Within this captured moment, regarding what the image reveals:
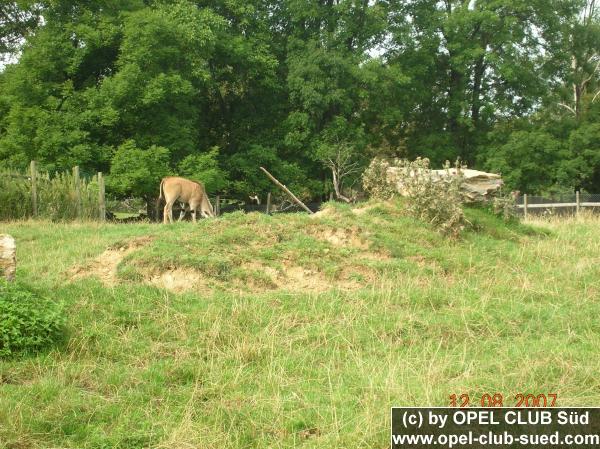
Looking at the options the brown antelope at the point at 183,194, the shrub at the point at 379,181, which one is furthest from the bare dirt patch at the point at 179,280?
the brown antelope at the point at 183,194

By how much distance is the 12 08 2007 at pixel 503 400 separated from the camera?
552cm

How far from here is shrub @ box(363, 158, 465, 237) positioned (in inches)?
501

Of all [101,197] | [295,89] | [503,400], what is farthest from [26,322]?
[295,89]

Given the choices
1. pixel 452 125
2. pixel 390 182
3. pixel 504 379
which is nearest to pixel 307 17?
pixel 452 125

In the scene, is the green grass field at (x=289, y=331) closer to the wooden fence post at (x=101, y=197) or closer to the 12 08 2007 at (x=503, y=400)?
the 12 08 2007 at (x=503, y=400)

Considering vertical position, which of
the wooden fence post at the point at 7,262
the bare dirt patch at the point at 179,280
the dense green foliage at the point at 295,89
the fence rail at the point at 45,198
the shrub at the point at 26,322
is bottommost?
the shrub at the point at 26,322

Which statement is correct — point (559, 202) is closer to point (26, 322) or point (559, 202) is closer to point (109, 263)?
point (109, 263)

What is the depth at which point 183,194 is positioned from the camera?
19125 millimetres

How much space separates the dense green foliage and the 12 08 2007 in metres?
17.7

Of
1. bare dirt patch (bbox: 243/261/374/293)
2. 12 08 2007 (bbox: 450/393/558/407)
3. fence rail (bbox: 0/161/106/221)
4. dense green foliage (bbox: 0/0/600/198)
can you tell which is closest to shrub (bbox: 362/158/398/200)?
bare dirt patch (bbox: 243/261/374/293)

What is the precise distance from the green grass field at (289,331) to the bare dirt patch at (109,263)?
0.04m

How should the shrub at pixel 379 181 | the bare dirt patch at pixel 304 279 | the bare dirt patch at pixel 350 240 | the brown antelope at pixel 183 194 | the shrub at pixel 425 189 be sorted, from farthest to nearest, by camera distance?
the brown antelope at pixel 183 194
the shrub at pixel 379 181
the shrub at pixel 425 189
the bare dirt patch at pixel 350 240
the bare dirt patch at pixel 304 279

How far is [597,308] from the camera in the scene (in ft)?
28.7

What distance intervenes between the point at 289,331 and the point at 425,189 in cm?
623
